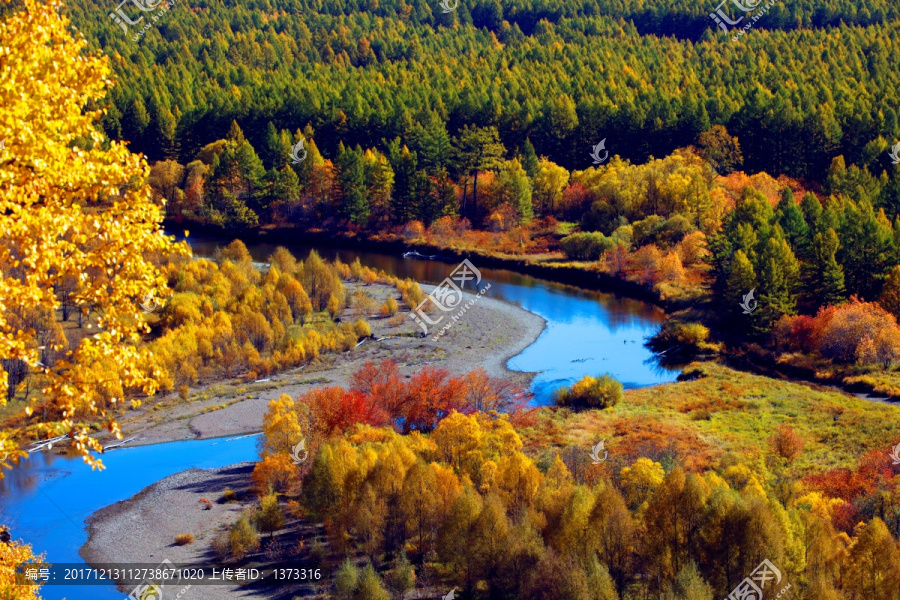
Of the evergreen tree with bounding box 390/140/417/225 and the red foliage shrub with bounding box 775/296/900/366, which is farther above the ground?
the evergreen tree with bounding box 390/140/417/225

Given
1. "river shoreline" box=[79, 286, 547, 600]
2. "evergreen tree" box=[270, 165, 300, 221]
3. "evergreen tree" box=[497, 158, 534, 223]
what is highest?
"evergreen tree" box=[270, 165, 300, 221]

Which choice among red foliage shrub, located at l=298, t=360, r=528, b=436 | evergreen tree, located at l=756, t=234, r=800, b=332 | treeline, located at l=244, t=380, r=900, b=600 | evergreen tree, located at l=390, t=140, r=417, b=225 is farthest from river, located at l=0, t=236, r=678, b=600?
evergreen tree, located at l=756, t=234, r=800, b=332

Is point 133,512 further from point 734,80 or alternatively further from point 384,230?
point 734,80

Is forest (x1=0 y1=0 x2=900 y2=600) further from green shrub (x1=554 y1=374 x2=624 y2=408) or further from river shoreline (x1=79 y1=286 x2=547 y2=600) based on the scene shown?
river shoreline (x1=79 y1=286 x2=547 y2=600)

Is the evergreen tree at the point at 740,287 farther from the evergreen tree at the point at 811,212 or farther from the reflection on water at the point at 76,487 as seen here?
the reflection on water at the point at 76,487

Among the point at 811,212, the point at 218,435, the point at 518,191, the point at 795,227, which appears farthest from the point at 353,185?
the point at 218,435

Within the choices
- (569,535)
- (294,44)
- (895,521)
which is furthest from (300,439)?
(294,44)

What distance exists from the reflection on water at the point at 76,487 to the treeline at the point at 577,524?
17.3 ft

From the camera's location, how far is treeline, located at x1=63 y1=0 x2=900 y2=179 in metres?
86.7

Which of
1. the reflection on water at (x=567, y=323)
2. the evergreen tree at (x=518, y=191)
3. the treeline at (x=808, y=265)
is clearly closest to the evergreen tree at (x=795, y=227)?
the treeline at (x=808, y=265)

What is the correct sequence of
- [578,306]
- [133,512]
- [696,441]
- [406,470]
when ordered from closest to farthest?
[406,470], [133,512], [696,441], [578,306]

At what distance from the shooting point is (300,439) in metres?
33.1

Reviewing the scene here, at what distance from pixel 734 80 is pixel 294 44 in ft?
231

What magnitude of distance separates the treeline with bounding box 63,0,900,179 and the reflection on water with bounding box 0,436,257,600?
178 feet
